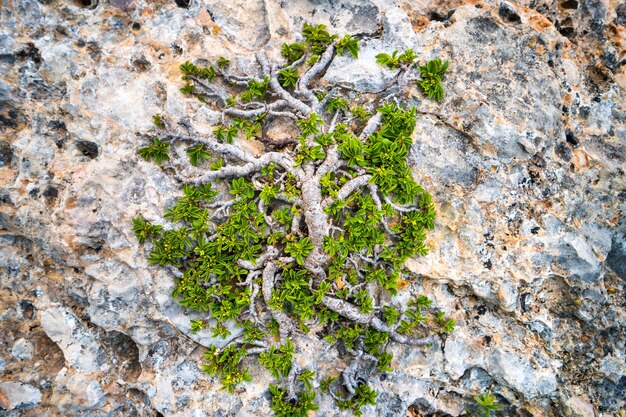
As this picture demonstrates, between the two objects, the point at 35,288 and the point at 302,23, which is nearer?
the point at 35,288

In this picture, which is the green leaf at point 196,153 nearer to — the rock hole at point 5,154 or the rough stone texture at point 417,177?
the rough stone texture at point 417,177

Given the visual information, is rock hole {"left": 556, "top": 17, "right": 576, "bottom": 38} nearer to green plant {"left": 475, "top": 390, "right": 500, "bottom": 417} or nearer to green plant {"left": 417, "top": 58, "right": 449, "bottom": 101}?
green plant {"left": 417, "top": 58, "right": 449, "bottom": 101}

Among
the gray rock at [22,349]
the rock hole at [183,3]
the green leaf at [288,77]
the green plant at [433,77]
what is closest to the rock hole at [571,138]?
the green plant at [433,77]

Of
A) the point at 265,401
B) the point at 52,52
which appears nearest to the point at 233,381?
the point at 265,401

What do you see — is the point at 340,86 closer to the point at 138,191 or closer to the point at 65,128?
the point at 138,191

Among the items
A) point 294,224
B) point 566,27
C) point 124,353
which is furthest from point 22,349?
point 566,27

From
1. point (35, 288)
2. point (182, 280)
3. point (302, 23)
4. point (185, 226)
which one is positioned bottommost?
point (35, 288)

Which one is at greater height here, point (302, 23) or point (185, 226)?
point (302, 23)

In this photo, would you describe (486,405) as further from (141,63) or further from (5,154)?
(5,154)
